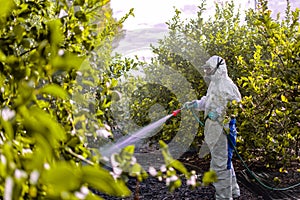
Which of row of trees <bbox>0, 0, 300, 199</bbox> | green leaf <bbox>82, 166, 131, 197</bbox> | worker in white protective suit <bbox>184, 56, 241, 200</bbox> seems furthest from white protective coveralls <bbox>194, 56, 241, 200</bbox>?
green leaf <bbox>82, 166, 131, 197</bbox>

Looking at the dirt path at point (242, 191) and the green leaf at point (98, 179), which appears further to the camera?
the dirt path at point (242, 191)

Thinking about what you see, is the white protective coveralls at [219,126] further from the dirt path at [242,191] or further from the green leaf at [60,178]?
the green leaf at [60,178]

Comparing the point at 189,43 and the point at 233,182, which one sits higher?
the point at 189,43

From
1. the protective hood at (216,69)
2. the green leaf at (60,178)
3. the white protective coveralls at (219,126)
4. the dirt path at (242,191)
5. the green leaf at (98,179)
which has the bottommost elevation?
the dirt path at (242,191)

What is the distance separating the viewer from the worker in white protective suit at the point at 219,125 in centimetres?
476

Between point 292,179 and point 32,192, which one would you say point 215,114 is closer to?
point 292,179

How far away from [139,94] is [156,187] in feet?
6.67

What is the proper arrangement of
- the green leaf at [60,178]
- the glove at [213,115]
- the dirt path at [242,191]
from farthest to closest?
1. the dirt path at [242,191]
2. the glove at [213,115]
3. the green leaf at [60,178]

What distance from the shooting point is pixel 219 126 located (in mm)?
4793

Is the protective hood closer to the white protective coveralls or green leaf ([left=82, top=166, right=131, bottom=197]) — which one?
the white protective coveralls

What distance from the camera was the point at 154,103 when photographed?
21.9 feet

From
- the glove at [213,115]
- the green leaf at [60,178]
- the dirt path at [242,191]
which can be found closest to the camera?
the green leaf at [60,178]

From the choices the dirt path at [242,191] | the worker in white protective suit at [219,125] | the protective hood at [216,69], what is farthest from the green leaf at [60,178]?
the protective hood at [216,69]

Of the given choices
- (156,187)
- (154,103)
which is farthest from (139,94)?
(156,187)
